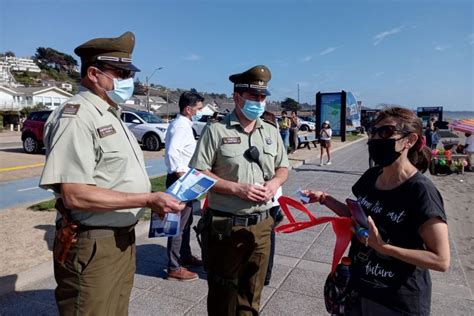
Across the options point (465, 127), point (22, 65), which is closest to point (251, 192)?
point (465, 127)

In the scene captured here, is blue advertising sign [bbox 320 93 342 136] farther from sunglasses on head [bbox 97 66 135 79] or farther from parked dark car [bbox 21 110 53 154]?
sunglasses on head [bbox 97 66 135 79]

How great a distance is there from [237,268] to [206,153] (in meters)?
0.91

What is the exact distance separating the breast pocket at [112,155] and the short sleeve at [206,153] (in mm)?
763

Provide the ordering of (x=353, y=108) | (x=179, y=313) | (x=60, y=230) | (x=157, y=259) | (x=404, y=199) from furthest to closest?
1. (x=353, y=108)
2. (x=157, y=259)
3. (x=179, y=313)
4. (x=60, y=230)
5. (x=404, y=199)

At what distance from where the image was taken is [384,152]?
1986mm

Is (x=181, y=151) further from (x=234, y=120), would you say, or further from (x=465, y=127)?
(x=465, y=127)

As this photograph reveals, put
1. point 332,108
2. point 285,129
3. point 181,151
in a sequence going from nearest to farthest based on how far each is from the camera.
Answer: point 181,151 → point 285,129 → point 332,108

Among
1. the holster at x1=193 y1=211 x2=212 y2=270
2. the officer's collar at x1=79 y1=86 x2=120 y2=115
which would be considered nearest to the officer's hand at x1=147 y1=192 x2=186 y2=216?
the officer's collar at x1=79 y1=86 x2=120 y2=115

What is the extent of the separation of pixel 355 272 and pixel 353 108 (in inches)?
873

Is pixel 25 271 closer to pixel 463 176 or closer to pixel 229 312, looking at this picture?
pixel 229 312

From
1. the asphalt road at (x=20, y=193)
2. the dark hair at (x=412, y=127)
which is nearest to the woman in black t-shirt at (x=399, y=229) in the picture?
the dark hair at (x=412, y=127)

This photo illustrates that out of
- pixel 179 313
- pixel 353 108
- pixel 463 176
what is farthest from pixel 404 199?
pixel 353 108

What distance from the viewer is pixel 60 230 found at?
198cm

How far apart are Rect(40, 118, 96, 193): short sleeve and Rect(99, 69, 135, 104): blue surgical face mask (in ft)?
1.15
